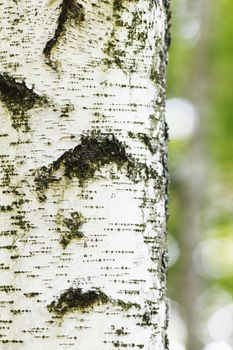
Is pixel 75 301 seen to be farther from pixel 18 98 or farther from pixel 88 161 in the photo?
pixel 18 98

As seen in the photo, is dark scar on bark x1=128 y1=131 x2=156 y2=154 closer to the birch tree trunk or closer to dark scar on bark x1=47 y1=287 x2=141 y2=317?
the birch tree trunk

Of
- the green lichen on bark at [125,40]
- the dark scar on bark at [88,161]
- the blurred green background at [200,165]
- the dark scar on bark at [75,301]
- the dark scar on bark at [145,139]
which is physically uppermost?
the blurred green background at [200,165]

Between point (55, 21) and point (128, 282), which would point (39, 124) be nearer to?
point (55, 21)

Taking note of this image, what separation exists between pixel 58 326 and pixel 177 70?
11429 millimetres

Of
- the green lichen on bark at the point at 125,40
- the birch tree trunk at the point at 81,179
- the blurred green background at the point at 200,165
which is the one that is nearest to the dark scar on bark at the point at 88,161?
the birch tree trunk at the point at 81,179

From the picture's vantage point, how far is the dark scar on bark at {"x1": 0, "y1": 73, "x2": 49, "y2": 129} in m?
1.29

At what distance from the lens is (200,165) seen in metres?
8.70

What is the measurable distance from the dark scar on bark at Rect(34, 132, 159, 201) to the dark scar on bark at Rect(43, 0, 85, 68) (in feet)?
0.54

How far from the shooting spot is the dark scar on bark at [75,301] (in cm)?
121

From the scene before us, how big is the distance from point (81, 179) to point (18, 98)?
18cm

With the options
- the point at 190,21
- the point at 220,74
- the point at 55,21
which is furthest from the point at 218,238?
the point at 55,21

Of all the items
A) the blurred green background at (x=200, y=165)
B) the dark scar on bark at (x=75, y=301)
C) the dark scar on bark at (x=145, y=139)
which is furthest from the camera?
the blurred green background at (x=200, y=165)

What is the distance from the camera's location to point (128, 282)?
1.26 m

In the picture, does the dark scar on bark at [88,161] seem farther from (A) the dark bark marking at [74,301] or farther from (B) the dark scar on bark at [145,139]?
(A) the dark bark marking at [74,301]
